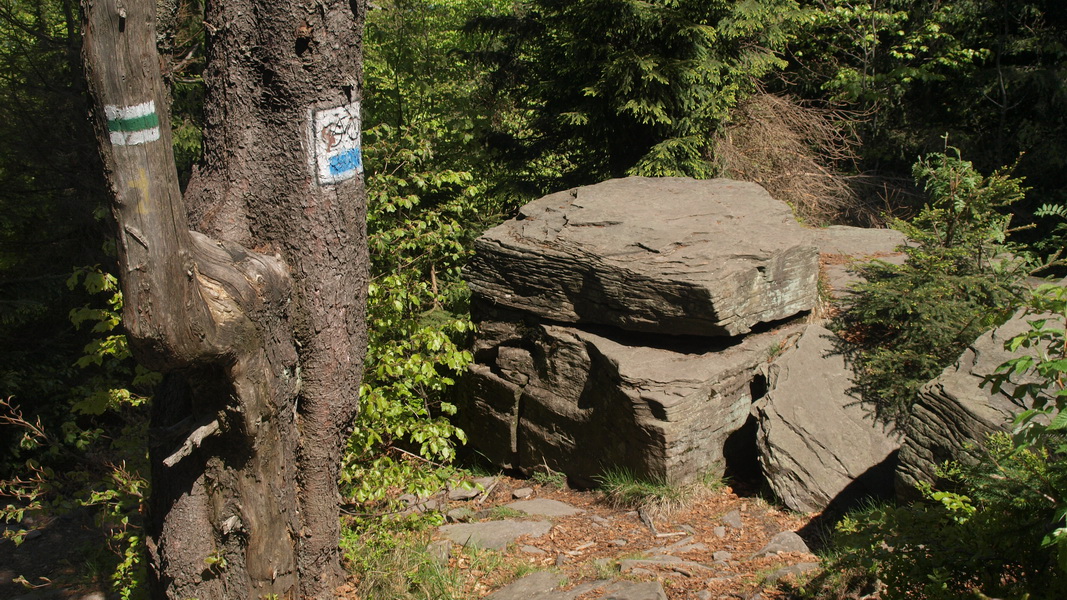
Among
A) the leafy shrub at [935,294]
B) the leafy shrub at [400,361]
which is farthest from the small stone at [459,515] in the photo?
the leafy shrub at [935,294]

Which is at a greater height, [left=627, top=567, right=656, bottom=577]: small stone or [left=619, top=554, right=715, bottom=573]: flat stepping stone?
[left=627, top=567, right=656, bottom=577]: small stone

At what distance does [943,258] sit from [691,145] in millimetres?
3235

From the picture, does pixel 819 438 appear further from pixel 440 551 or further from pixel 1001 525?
A: pixel 440 551

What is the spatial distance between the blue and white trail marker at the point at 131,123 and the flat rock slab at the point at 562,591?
286 cm

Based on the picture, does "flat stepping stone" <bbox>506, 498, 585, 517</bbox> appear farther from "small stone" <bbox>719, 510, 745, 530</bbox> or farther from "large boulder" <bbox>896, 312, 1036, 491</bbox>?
"large boulder" <bbox>896, 312, 1036, 491</bbox>

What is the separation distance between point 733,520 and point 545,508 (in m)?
1.34

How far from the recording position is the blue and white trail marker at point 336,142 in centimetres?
365

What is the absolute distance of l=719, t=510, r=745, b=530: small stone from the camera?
5195 millimetres

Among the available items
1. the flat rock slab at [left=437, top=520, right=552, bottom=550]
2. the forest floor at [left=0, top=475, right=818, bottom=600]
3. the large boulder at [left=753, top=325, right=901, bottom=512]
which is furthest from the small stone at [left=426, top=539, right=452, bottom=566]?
the large boulder at [left=753, top=325, right=901, bottom=512]

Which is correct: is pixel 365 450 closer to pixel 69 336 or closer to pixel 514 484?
pixel 514 484

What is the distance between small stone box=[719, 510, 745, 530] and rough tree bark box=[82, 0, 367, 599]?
8.85ft

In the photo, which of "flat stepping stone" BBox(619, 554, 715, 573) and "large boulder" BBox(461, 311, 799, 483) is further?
"large boulder" BBox(461, 311, 799, 483)

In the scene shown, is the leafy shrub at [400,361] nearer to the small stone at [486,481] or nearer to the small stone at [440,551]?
the small stone at [440,551]

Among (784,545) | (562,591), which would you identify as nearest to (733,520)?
(784,545)
